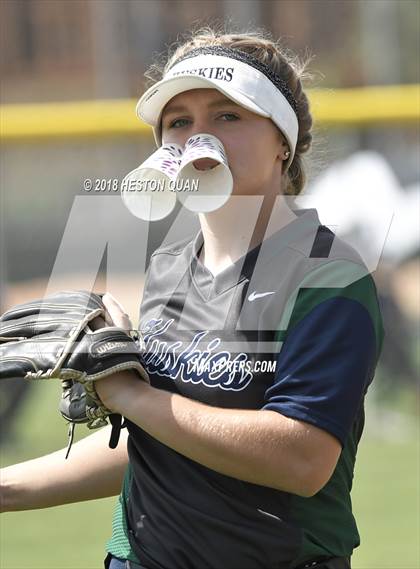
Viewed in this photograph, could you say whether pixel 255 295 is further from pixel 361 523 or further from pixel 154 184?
pixel 361 523

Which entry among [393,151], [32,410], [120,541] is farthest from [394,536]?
[393,151]

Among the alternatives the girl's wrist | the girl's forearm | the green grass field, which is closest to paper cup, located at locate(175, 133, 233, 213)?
the girl's wrist

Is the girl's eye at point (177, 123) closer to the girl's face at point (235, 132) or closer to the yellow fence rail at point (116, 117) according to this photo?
the girl's face at point (235, 132)

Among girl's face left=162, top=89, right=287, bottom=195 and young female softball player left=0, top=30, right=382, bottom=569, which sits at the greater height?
girl's face left=162, top=89, right=287, bottom=195

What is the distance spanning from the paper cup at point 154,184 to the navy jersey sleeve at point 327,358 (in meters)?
0.37

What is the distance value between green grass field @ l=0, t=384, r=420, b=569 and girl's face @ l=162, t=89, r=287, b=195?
7.19ft

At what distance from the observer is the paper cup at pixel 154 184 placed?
2.06 metres

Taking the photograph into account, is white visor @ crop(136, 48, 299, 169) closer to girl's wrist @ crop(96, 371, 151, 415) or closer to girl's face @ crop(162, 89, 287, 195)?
girl's face @ crop(162, 89, 287, 195)

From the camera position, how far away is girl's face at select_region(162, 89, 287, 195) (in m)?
2.09

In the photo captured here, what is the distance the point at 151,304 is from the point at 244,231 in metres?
0.26

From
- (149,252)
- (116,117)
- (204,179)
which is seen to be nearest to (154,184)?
(204,179)

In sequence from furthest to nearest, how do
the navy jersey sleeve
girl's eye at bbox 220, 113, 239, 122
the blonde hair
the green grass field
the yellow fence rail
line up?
1. the yellow fence rail
2. the green grass field
3. the blonde hair
4. girl's eye at bbox 220, 113, 239, 122
5. the navy jersey sleeve

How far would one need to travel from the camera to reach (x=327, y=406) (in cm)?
187

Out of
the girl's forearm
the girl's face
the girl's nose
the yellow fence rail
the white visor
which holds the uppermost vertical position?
the yellow fence rail
